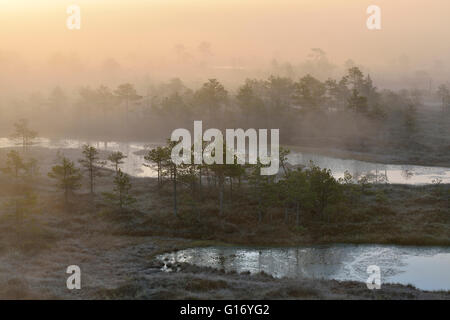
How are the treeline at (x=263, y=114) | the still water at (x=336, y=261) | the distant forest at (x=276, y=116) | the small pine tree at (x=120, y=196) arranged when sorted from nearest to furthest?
the still water at (x=336, y=261) → the small pine tree at (x=120, y=196) → the distant forest at (x=276, y=116) → the treeline at (x=263, y=114)

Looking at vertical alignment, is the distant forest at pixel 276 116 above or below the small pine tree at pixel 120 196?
above

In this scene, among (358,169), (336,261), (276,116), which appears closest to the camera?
(336,261)

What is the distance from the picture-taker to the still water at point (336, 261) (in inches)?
1506

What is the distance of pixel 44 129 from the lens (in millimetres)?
130250

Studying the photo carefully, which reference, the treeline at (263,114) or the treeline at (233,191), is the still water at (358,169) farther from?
the treeline at (263,114)

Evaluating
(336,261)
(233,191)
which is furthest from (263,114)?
(336,261)

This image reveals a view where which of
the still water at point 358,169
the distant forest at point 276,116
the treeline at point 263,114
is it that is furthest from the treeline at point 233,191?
the treeline at point 263,114

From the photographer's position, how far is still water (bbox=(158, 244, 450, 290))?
125 ft

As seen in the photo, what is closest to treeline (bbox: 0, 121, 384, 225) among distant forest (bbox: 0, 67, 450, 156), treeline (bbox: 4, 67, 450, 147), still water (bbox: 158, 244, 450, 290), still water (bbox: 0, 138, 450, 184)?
still water (bbox: 158, 244, 450, 290)

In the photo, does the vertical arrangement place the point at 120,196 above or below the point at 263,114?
below

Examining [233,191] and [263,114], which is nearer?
[233,191]

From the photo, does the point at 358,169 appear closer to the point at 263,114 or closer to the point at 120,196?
the point at 120,196

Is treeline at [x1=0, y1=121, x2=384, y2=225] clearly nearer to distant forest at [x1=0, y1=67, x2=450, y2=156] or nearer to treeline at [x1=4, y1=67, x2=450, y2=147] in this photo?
distant forest at [x1=0, y1=67, x2=450, y2=156]

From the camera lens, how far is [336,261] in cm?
4216
